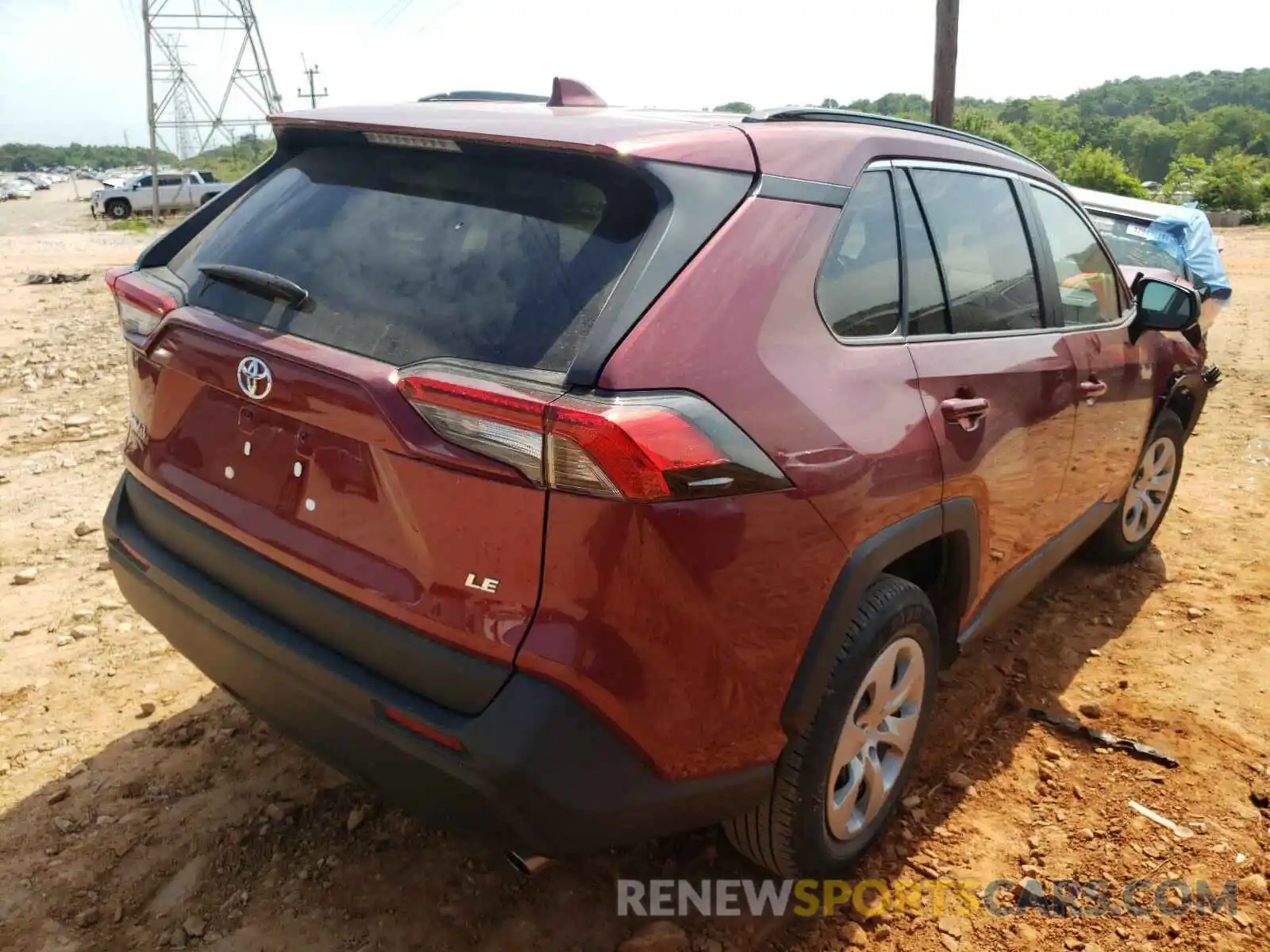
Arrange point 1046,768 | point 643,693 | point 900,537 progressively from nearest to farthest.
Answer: point 643,693 < point 900,537 < point 1046,768

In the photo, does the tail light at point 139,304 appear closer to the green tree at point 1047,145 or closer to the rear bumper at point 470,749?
the rear bumper at point 470,749

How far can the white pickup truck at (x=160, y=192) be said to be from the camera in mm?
36094

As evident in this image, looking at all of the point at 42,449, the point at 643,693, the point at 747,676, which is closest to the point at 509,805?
the point at 643,693

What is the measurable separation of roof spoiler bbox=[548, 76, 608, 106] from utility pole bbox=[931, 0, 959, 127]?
10.3 metres

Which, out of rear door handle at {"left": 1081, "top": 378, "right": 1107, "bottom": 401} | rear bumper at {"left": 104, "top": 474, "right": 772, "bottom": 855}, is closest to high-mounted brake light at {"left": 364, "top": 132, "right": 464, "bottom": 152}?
rear bumper at {"left": 104, "top": 474, "right": 772, "bottom": 855}

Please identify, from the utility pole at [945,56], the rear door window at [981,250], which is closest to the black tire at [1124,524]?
the rear door window at [981,250]

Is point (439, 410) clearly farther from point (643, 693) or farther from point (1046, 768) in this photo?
point (1046, 768)

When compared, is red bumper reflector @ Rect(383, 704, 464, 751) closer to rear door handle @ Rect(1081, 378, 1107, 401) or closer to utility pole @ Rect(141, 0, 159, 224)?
rear door handle @ Rect(1081, 378, 1107, 401)

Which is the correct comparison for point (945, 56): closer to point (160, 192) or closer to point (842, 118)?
point (842, 118)

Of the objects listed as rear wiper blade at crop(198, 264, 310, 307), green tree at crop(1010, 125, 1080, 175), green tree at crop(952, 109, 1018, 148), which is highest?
green tree at crop(952, 109, 1018, 148)

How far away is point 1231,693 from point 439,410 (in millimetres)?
3166

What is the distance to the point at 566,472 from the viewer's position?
5.32 ft

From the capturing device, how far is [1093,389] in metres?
3.16

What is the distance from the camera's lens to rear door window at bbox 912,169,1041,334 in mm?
2553
